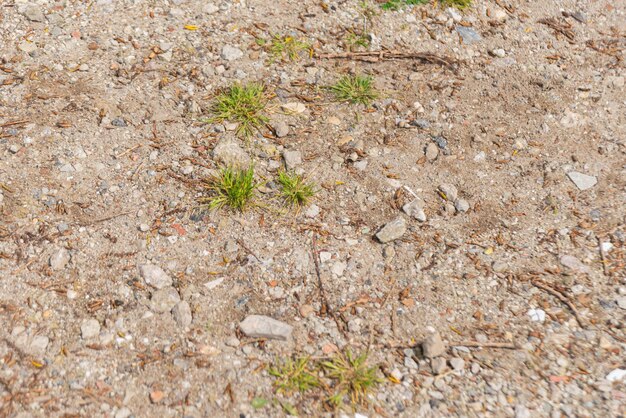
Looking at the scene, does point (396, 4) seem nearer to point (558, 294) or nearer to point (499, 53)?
point (499, 53)

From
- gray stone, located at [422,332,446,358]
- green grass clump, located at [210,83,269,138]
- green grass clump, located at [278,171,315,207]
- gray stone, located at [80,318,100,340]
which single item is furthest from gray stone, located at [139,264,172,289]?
gray stone, located at [422,332,446,358]

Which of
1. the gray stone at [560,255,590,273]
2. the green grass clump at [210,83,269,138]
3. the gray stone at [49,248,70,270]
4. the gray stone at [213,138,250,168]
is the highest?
the green grass clump at [210,83,269,138]

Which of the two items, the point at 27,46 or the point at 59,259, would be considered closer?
the point at 59,259

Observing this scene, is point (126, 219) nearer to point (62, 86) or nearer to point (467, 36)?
point (62, 86)

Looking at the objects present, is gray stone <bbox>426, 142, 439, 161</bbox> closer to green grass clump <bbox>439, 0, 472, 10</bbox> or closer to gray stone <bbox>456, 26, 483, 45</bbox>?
gray stone <bbox>456, 26, 483, 45</bbox>

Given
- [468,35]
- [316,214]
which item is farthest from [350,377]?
[468,35]

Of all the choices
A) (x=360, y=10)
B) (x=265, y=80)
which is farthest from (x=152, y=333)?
(x=360, y=10)
